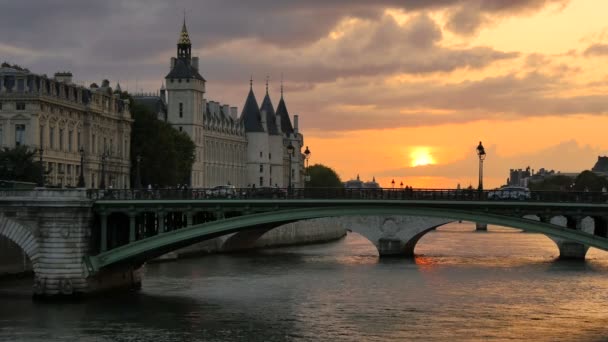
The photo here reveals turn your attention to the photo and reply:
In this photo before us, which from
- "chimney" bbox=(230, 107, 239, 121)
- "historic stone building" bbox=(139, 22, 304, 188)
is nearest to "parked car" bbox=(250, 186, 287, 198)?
"historic stone building" bbox=(139, 22, 304, 188)

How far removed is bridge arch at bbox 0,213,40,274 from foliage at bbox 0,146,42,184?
731 inches

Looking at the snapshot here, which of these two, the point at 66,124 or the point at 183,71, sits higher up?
the point at 183,71

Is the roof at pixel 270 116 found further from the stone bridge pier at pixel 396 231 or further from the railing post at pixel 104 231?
the railing post at pixel 104 231

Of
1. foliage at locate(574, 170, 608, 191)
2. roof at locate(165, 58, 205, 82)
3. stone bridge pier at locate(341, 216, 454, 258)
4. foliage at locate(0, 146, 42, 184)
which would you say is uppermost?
roof at locate(165, 58, 205, 82)

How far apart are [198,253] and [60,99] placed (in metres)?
14.6

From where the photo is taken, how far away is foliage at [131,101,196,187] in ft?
365

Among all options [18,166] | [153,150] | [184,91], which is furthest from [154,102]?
[18,166]

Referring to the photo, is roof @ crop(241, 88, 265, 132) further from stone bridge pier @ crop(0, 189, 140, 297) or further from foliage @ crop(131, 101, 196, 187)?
stone bridge pier @ crop(0, 189, 140, 297)

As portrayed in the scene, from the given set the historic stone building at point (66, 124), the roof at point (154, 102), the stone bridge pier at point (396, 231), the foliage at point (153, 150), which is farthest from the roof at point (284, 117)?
the stone bridge pier at point (396, 231)

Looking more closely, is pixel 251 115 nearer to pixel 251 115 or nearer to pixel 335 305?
pixel 251 115

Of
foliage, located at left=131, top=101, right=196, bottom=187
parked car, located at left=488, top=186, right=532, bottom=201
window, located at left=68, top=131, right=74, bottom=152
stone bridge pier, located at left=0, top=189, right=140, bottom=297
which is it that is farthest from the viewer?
foliage, located at left=131, top=101, right=196, bottom=187

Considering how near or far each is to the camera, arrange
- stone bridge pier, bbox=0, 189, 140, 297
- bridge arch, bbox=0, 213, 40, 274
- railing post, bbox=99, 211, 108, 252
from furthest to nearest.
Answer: railing post, bbox=99, 211, 108, 252 < bridge arch, bbox=0, 213, 40, 274 < stone bridge pier, bbox=0, 189, 140, 297

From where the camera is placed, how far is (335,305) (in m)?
57.6

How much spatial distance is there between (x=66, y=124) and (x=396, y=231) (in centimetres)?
2391
